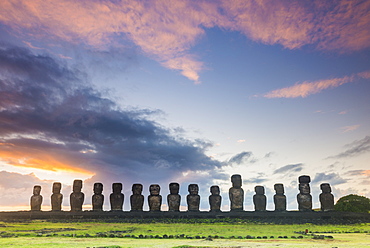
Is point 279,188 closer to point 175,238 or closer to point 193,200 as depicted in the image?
point 193,200

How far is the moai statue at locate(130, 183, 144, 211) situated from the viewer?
3303 cm

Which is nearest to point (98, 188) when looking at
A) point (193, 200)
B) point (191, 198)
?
point (191, 198)

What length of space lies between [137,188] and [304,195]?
51.9 ft

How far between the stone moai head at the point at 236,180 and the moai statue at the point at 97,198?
42.0 ft

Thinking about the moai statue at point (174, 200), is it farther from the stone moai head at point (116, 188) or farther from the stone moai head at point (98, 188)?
the stone moai head at point (98, 188)

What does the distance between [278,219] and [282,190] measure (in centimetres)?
655

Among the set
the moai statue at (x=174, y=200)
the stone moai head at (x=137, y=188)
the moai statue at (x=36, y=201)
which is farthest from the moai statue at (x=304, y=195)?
the moai statue at (x=36, y=201)

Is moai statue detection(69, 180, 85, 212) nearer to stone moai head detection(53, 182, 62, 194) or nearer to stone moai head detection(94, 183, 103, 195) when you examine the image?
stone moai head detection(94, 183, 103, 195)

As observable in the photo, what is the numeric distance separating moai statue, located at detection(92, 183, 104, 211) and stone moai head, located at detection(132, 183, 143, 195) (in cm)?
320

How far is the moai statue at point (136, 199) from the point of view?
33.0 m

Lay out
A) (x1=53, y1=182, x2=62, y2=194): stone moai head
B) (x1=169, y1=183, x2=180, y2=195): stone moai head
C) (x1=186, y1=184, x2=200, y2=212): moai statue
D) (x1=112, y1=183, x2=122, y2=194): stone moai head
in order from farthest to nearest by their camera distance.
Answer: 1. (x1=53, y1=182, x2=62, y2=194): stone moai head
2. (x1=112, y1=183, x2=122, y2=194): stone moai head
3. (x1=169, y1=183, x2=180, y2=195): stone moai head
4. (x1=186, y1=184, x2=200, y2=212): moai statue

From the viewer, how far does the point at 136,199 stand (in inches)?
1304

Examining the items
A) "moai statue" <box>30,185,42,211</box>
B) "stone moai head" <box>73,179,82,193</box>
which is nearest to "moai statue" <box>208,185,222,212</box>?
"stone moai head" <box>73,179,82,193</box>

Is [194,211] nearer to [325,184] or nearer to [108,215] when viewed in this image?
[108,215]
